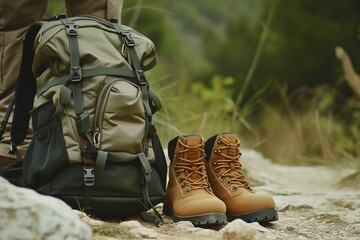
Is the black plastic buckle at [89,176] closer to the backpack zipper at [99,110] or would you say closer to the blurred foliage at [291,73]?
the backpack zipper at [99,110]

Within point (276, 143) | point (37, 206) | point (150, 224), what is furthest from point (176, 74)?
point (37, 206)

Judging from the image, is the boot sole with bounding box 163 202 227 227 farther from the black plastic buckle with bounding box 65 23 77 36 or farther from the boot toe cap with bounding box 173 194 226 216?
the black plastic buckle with bounding box 65 23 77 36

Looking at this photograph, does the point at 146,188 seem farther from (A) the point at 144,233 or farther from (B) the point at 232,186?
(B) the point at 232,186

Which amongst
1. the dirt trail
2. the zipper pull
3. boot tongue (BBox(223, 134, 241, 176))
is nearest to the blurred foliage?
the dirt trail

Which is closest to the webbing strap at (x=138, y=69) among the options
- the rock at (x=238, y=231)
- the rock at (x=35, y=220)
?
the rock at (x=238, y=231)

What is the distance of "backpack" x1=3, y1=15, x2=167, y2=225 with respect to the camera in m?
2.30

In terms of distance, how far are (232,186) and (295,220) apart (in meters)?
0.38

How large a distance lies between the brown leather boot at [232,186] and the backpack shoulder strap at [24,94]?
2.32 feet

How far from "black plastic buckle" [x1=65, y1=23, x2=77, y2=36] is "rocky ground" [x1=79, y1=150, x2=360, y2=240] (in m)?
0.64

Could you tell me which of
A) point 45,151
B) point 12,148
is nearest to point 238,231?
point 45,151

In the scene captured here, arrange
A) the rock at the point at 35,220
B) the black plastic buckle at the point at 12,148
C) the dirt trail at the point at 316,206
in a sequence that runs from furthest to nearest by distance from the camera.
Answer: the black plastic buckle at the point at 12,148 → the dirt trail at the point at 316,206 → the rock at the point at 35,220

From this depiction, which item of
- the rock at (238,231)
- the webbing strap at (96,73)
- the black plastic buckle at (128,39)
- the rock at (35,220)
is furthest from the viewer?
the black plastic buckle at (128,39)

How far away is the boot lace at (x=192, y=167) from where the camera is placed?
2537 millimetres

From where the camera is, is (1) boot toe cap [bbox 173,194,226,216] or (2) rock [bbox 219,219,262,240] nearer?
(2) rock [bbox 219,219,262,240]
